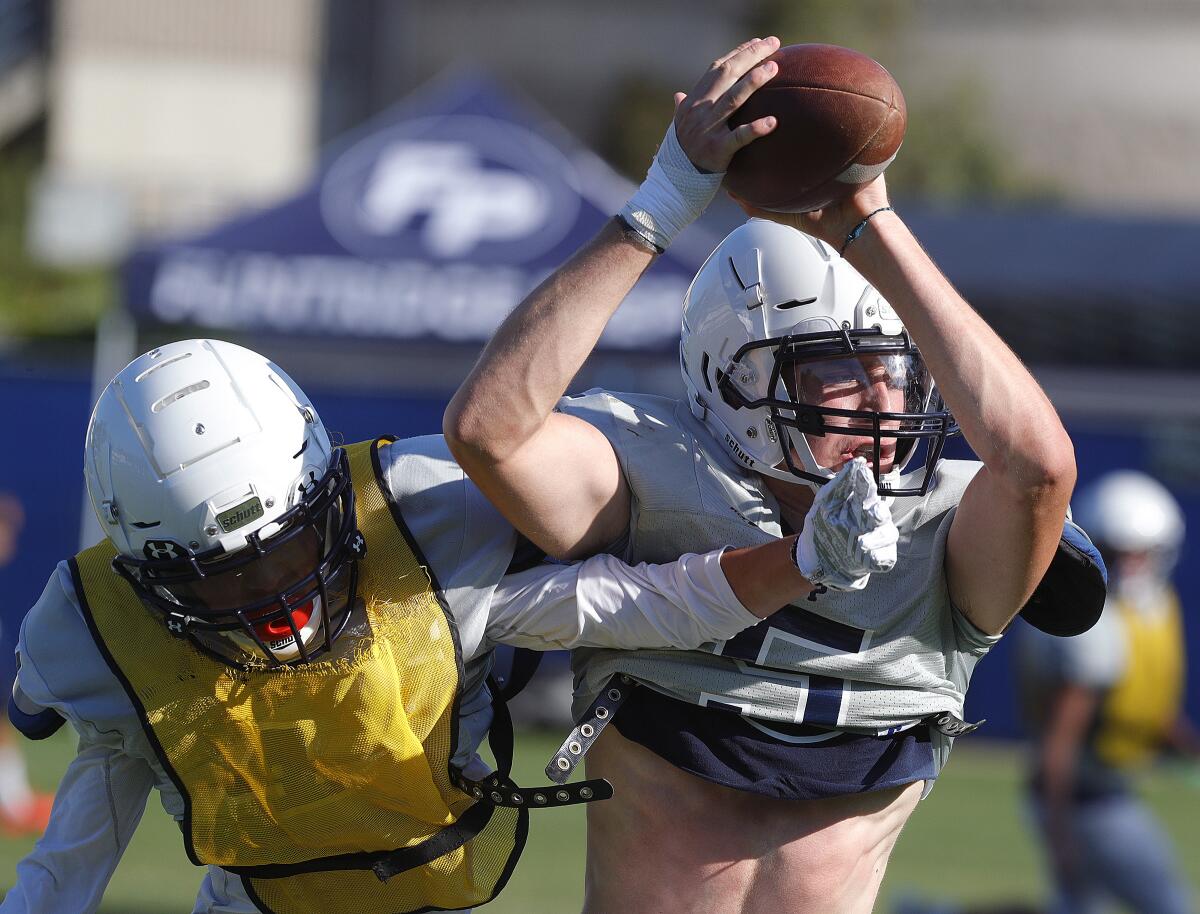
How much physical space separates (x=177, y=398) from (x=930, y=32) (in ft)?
78.8

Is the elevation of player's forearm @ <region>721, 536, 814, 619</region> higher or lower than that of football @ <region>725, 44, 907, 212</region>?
lower

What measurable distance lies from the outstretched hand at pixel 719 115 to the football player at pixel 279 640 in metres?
0.55

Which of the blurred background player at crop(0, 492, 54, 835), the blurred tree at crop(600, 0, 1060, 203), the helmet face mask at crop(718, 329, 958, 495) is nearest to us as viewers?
the helmet face mask at crop(718, 329, 958, 495)

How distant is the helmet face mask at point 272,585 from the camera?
2387mm

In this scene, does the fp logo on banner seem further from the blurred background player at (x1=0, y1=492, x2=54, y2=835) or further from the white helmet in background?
the white helmet in background

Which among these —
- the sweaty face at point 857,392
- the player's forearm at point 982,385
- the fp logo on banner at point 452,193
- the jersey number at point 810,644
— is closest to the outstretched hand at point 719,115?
the player's forearm at point 982,385

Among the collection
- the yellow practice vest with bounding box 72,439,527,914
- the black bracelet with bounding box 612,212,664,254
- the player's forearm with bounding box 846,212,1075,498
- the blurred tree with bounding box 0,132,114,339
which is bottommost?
the blurred tree with bounding box 0,132,114,339

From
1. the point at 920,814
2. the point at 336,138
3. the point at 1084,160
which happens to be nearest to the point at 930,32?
the point at 1084,160

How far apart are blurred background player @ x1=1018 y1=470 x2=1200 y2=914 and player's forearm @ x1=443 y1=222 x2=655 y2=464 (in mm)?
3775

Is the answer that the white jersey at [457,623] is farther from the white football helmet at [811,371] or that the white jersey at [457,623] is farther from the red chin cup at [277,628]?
the white football helmet at [811,371]

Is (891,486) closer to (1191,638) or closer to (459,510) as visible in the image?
(459,510)

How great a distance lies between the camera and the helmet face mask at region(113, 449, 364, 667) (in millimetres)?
2387

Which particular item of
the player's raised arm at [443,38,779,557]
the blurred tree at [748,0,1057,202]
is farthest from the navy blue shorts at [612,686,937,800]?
the blurred tree at [748,0,1057,202]

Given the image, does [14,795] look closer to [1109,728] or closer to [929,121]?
[1109,728]
